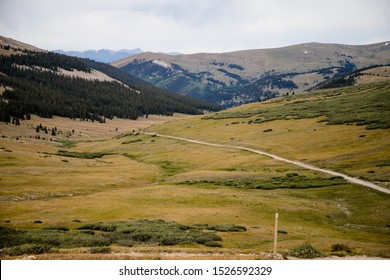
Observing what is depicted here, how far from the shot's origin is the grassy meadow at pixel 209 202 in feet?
105

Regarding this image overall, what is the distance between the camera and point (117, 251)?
1070 inches

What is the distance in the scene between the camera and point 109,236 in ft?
114

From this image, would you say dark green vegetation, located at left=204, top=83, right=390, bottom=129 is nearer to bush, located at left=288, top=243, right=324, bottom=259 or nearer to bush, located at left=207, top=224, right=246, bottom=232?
bush, located at left=207, top=224, right=246, bottom=232

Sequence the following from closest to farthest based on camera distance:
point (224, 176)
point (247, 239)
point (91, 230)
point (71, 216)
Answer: point (247, 239)
point (91, 230)
point (71, 216)
point (224, 176)

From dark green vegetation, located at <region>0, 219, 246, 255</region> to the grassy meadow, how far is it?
121 millimetres

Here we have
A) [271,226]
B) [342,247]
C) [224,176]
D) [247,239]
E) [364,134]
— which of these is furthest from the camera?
[364,134]

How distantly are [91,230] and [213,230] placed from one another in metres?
14.3

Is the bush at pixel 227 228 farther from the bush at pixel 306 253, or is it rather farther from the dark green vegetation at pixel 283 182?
the dark green vegetation at pixel 283 182

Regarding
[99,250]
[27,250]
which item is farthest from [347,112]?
[27,250]

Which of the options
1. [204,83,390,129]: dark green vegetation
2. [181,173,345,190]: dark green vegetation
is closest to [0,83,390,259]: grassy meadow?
[181,173,345,190]: dark green vegetation

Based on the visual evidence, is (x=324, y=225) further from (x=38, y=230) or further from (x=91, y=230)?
(x=38, y=230)

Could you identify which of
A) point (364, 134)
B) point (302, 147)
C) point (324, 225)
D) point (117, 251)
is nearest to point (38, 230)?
point (117, 251)

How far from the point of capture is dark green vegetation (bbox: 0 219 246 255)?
3060 centimetres

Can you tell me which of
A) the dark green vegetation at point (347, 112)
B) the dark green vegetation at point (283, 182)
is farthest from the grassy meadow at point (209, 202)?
the dark green vegetation at point (347, 112)
